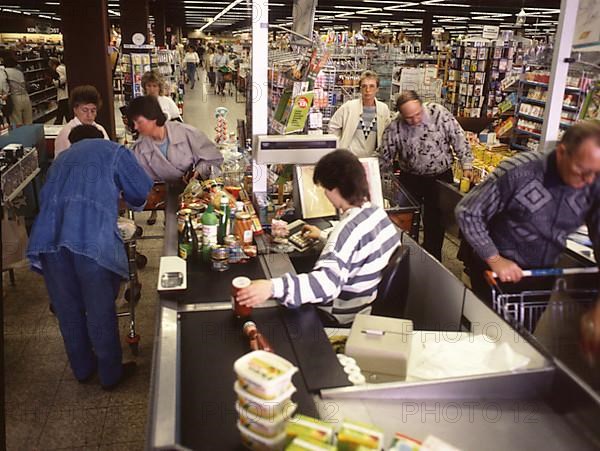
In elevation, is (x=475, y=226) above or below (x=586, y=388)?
above

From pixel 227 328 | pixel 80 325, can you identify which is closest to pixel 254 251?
pixel 227 328

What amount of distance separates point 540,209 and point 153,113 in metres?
2.71

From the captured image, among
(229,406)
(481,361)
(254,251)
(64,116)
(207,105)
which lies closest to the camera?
(229,406)

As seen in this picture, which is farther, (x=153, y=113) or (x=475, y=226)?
(x=153, y=113)

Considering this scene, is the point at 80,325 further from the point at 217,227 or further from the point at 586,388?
the point at 586,388

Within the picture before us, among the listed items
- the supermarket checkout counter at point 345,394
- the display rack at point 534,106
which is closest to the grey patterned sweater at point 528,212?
the supermarket checkout counter at point 345,394

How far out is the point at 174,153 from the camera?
4.40 meters

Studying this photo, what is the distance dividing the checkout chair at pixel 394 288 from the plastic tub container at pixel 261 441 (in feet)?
3.90

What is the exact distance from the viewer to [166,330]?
7.64ft

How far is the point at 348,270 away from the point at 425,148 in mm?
2783

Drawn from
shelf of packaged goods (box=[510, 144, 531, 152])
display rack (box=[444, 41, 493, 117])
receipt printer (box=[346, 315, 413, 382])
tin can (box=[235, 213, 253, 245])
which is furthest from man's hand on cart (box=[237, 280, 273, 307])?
display rack (box=[444, 41, 493, 117])

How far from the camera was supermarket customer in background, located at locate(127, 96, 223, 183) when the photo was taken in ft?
14.3

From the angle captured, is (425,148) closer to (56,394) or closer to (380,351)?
(380,351)

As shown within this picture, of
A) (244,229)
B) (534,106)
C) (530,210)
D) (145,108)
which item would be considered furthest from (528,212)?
(534,106)
